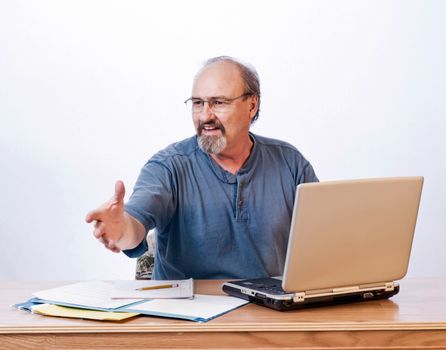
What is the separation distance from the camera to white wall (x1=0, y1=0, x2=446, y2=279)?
3812 mm

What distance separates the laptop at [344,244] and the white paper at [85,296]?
30 cm

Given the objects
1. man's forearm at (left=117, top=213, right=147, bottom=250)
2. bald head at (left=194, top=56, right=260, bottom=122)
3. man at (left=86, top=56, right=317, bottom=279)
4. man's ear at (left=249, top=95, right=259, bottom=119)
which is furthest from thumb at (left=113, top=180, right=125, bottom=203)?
man's ear at (left=249, top=95, right=259, bottom=119)

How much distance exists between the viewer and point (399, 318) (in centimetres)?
173

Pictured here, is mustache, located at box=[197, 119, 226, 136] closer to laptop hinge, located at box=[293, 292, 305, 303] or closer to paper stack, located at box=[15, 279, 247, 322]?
paper stack, located at box=[15, 279, 247, 322]

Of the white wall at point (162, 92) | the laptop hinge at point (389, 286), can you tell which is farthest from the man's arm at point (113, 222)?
the white wall at point (162, 92)

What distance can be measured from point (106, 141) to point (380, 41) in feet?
4.58

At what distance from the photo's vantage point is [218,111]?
2.57m

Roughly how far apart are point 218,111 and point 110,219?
819 millimetres

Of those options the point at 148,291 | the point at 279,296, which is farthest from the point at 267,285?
→ the point at 148,291

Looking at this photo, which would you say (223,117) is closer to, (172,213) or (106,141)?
(172,213)

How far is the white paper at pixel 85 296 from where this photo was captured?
1760mm

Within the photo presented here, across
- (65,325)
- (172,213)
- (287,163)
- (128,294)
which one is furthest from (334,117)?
(65,325)

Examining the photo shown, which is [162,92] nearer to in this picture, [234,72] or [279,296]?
[234,72]

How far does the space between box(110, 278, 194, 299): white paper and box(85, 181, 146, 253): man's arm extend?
0.32 ft
